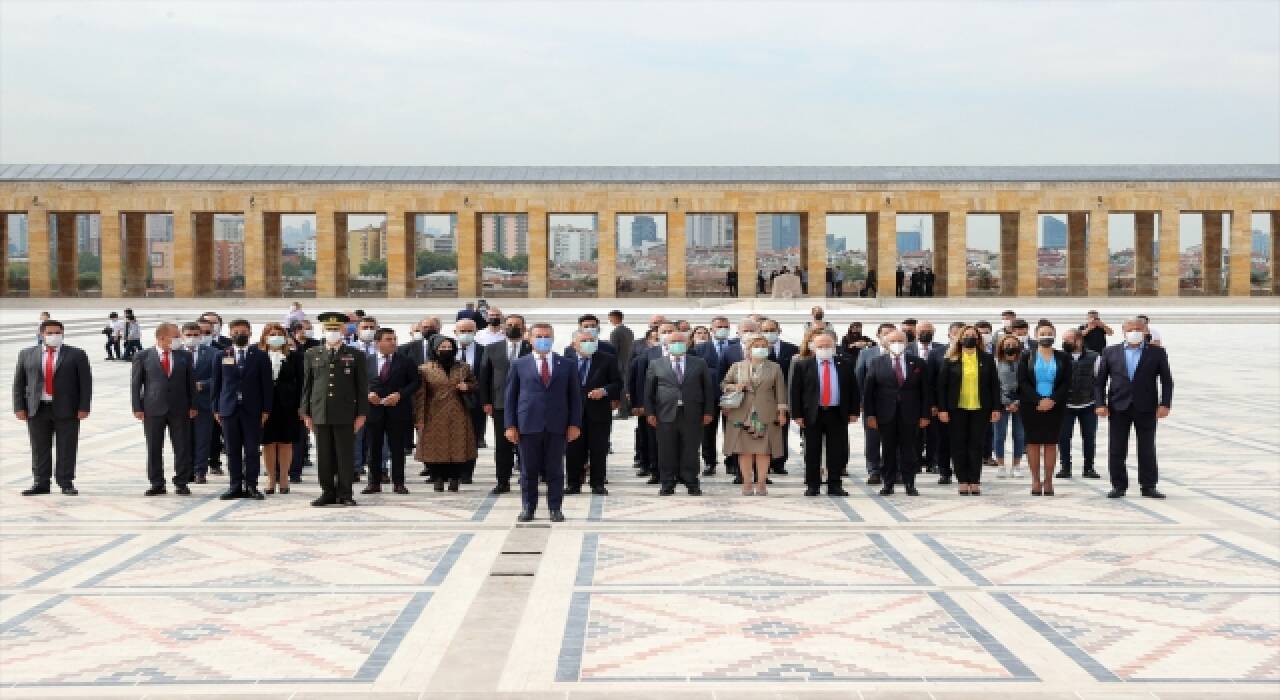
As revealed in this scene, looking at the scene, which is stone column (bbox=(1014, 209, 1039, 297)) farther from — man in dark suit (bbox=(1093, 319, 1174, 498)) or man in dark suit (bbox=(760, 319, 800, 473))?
man in dark suit (bbox=(1093, 319, 1174, 498))

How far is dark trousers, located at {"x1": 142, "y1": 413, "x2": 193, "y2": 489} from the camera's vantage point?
1154cm

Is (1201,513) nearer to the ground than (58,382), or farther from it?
nearer to the ground

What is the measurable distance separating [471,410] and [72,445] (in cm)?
358

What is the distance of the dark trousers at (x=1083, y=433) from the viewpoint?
41.5 feet

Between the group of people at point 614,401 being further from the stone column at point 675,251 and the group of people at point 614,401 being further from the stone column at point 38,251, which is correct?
the stone column at point 38,251

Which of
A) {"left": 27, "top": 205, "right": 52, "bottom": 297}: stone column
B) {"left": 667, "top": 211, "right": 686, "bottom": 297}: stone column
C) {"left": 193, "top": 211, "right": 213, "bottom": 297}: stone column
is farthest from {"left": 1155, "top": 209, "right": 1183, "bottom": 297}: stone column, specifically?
{"left": 27, "top": 205, "right": 52, "bottom": 297}: stone column

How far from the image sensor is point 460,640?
22.9 ft

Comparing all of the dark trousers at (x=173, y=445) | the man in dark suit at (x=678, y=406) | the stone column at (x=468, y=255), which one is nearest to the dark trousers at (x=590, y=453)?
the man in dark suit at (x=678, y=406)

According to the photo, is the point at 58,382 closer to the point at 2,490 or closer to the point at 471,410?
the point at 2,490

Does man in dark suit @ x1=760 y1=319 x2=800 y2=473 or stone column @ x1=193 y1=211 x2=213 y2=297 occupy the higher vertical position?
stone column @ x1=193 y1=211 x2=213 y2=297

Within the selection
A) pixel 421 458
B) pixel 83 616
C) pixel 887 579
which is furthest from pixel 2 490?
pixel 887 579

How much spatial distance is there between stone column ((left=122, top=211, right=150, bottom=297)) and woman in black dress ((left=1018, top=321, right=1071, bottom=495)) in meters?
41.8

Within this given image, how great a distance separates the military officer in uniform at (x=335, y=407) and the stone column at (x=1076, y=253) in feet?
138

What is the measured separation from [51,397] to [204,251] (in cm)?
3858
